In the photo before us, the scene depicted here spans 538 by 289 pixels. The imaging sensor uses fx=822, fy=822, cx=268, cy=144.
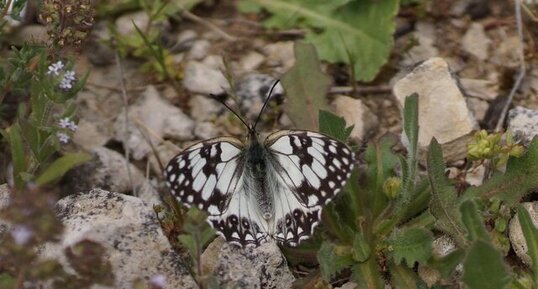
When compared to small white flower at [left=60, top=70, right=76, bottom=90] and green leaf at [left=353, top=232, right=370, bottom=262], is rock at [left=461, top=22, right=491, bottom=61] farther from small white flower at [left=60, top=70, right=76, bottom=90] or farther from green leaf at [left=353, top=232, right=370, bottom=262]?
small white flower at [left=60, top=70, right=76, bottom=90]

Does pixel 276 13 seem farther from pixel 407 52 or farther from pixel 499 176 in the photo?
pixel 499 176

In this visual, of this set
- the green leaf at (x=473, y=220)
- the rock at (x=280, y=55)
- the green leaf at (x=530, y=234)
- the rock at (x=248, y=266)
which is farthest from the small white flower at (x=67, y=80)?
the green leaf at (x=530, y=234)

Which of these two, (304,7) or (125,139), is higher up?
(304,7)

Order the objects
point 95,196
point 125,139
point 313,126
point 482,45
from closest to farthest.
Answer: point 95,196
point 313,126
point 125,139
point 482,45

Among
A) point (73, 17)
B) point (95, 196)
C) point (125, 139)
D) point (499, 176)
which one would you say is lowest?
point (125, 139)

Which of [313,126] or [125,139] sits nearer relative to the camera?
[313,126]

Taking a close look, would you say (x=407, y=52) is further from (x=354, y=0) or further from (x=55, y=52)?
(x=55, y=52)

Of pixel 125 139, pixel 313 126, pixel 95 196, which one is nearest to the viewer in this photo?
pixel 95 196

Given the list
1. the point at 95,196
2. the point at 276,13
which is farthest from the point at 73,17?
the point at 276,13

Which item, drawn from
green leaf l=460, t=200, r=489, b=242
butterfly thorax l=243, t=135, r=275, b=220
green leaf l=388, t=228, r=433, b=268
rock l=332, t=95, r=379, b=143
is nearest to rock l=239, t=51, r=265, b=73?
rock l=332, t=95, r=379, b=143
